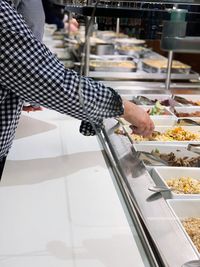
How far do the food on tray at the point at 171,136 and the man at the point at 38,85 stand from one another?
0.34m

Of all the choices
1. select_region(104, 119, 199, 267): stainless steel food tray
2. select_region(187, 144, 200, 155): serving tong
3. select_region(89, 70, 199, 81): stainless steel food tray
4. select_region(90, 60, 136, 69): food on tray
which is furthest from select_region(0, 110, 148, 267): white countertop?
select_region(90, 60, 136, 69): food on tray

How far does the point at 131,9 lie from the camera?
1.48 m

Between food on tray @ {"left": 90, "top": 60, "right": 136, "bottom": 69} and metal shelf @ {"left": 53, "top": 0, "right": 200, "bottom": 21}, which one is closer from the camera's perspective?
metal shelf @ {"left": 53, "top": 0, "right": 200, "bottom": 21}

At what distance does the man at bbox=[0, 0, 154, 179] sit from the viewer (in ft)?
3.56

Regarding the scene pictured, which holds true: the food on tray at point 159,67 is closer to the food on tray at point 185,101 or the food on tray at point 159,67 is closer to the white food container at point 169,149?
the food on tray at point 185,101

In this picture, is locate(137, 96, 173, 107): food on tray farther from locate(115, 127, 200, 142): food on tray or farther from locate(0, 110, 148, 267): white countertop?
locate(0, 110, 148, 267): white countertop

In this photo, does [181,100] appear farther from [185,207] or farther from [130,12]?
[185,207]

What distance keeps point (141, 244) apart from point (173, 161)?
489 mm

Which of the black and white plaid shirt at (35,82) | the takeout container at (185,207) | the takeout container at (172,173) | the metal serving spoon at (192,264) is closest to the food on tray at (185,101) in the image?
the takeout container at (172,173)

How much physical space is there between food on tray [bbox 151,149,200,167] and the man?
0.21 metres

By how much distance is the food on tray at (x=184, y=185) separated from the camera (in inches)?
49.7

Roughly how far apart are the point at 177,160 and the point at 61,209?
48 cm

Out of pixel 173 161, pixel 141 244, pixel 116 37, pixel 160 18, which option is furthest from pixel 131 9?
pixel 116 37

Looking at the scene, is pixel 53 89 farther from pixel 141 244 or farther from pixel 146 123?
pixel 141 244
